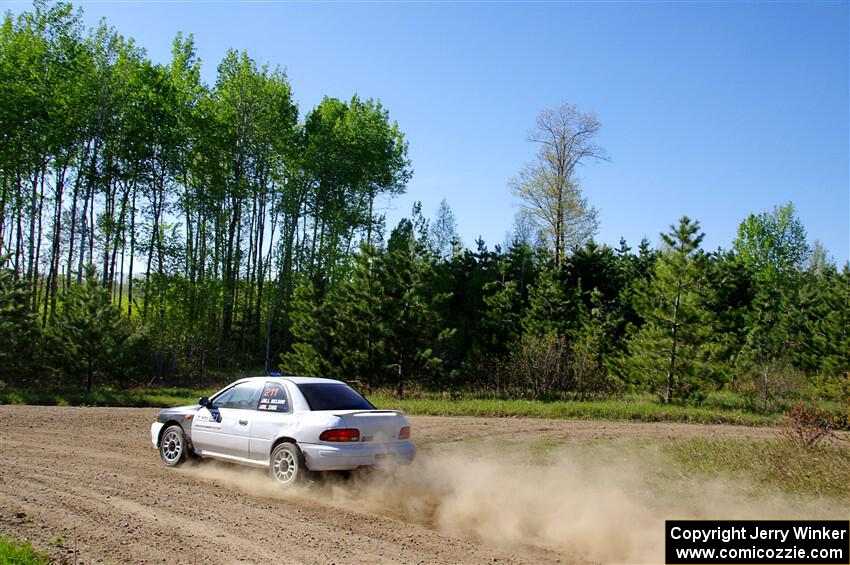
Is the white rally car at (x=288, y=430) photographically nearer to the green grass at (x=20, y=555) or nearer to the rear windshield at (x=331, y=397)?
the rear windshield at (x=331, y=397)

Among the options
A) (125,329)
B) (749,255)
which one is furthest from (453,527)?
(749,255)

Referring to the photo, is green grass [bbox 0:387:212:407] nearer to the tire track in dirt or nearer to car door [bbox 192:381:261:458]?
car door [bbox 192:381:261:458]

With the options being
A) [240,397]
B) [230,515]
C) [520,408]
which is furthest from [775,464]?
[520,408]

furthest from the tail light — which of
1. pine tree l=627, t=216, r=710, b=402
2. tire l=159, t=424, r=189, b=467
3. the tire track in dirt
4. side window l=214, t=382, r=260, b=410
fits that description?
pine tree l=627, t=216, r=710, b=402

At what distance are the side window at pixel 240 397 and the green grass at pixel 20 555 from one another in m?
4.34

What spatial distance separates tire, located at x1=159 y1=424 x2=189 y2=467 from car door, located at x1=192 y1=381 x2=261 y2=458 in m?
0.26

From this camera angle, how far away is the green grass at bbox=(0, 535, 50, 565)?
5715 mm

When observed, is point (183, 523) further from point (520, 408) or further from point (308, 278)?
point (308, 278)

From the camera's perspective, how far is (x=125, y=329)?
29203 millimetres

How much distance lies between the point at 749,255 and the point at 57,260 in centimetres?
6265

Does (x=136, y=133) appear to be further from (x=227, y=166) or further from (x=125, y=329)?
(x=125, y=329)

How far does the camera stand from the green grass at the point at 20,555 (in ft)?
18.7

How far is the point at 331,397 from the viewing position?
33.2ft

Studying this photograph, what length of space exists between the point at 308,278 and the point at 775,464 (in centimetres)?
3112
